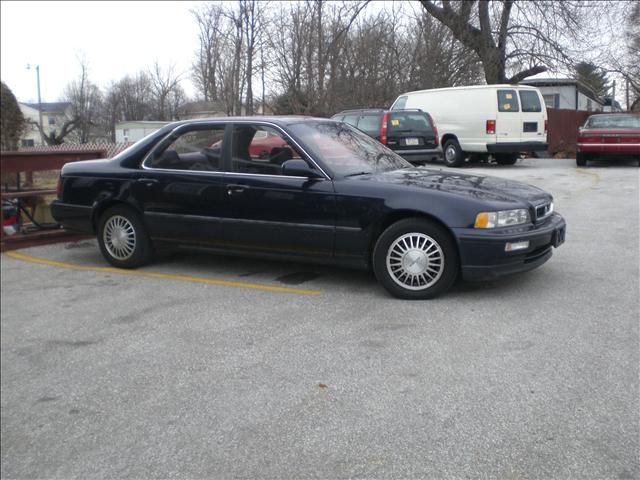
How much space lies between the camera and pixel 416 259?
539 cm

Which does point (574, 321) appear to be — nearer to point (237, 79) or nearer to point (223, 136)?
point (223, 136)

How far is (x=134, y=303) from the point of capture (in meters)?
5.94

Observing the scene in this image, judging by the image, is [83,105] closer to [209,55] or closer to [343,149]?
[209,55]

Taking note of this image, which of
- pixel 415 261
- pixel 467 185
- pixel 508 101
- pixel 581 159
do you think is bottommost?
pixel 415 261

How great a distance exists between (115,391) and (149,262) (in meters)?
3.09

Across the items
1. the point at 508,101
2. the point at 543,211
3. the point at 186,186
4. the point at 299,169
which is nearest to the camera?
the point at 543,211

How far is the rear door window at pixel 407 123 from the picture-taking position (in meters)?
14.8

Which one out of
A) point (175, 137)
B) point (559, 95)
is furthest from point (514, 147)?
point (559, 95)

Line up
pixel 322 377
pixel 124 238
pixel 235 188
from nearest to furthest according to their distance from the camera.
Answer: pixel 322 377 < pixel 235 188 < pixel 124 238

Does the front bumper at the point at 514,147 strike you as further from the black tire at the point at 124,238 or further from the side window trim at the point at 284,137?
the black tire at the point at 124,238

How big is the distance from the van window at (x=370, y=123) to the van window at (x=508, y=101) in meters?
3.40

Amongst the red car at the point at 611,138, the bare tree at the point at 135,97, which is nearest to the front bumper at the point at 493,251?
the red car at the point at 611,138

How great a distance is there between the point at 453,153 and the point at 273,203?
481 inches

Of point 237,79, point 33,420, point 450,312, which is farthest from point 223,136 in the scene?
point 237,79
